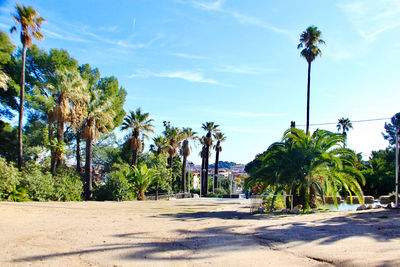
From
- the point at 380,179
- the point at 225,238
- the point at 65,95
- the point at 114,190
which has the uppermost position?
the point at 65,95

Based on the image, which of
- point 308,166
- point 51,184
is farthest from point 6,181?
point 308,166

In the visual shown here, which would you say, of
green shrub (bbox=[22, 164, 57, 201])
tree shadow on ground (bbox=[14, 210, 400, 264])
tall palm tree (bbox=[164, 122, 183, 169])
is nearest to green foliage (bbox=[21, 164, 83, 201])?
green shrub (bbox=[22, 164, 57, 201])

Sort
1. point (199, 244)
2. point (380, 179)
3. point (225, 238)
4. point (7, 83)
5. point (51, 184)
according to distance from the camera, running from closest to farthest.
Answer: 1. point (199, 244)
2. point (225, 238)
3. point (51, 184)
4. point (7, 83)
5. point (380, 179)

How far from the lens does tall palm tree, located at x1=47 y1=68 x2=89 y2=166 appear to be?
25.3m

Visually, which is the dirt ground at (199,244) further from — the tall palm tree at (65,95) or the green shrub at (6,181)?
the tall palm tree at (65,95)

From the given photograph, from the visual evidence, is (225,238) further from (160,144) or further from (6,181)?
(160,144)

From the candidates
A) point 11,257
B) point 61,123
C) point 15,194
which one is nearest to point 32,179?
point 15,194

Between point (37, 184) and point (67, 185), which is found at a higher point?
point (37, 184)

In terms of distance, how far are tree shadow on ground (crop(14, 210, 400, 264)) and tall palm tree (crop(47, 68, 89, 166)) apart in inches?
764

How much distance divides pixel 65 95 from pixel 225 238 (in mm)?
21777

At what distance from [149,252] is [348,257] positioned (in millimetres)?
3849

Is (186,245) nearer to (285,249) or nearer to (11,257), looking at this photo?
(285,249)

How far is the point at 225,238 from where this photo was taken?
8.05 m

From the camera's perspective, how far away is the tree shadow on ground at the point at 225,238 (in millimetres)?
6527
